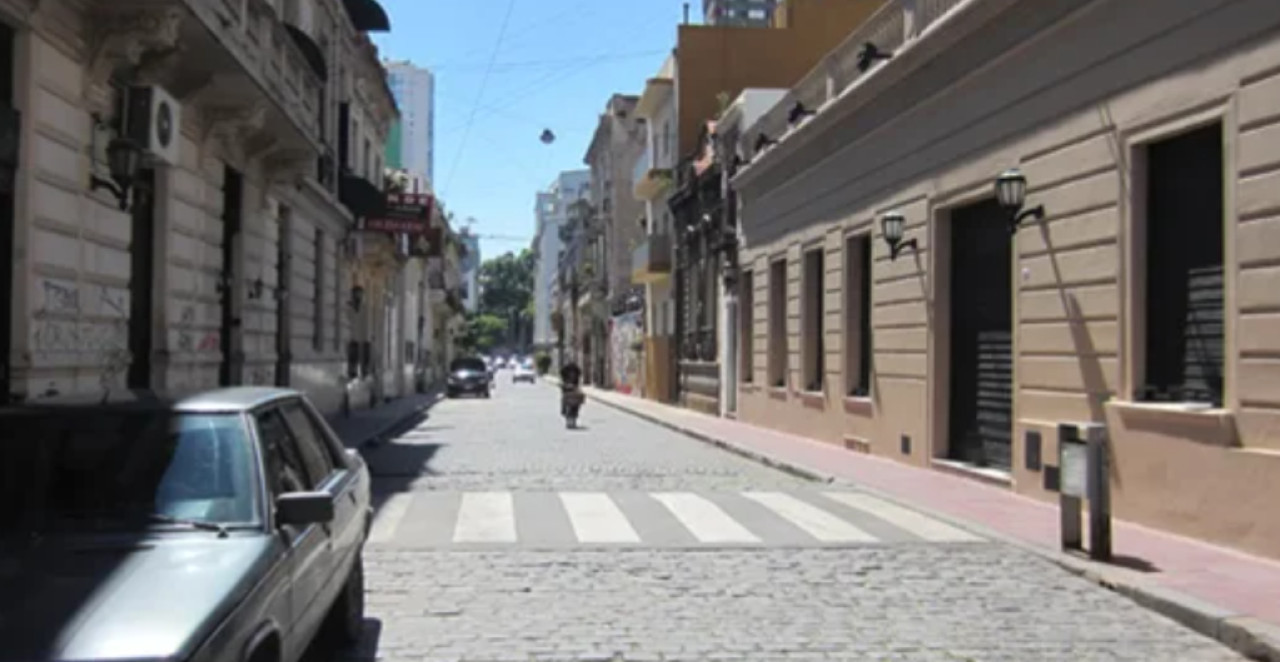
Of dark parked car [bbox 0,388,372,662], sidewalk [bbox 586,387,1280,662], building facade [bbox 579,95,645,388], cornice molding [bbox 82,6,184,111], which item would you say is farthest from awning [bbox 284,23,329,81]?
building facade [bbox 579,95,645,388]

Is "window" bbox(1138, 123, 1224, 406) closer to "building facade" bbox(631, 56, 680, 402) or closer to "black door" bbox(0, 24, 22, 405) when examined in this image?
"black door" bbox(0, 24, 22, 405)

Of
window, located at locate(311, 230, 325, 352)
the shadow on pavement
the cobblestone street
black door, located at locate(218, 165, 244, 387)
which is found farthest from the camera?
window, located at locate(311, 230, 325, 352)

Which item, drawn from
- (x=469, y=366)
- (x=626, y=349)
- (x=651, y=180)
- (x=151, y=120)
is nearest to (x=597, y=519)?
(x=151, y=120)

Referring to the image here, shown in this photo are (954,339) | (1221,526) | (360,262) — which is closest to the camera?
(1221,526)

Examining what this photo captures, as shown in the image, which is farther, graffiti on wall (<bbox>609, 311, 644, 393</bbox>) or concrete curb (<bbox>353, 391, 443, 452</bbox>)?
graffiti on wall (<bbox>609, 311, 644, 393</bbox>)

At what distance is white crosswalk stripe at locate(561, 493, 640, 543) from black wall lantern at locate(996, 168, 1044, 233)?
5293mm

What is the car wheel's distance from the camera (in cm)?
635

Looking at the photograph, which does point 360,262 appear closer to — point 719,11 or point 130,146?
point 130,146

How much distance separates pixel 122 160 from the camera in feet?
39.8

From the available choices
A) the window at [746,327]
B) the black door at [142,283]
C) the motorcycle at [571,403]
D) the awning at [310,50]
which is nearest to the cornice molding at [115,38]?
the black door at [142,283]

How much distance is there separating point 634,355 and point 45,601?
158ft

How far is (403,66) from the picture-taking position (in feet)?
206

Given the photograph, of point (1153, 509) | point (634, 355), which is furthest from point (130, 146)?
point (634, 355)

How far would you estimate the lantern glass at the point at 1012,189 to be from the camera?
41.9 feet
